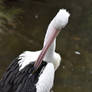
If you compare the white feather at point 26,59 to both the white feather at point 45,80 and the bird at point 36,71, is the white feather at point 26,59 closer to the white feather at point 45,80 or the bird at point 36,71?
the bird at point 36,71

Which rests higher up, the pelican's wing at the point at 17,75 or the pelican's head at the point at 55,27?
the pelican's head at the point at 55,27

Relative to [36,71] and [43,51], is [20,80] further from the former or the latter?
[43,51]

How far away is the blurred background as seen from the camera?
690 cm

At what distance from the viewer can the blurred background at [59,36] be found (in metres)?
6.90

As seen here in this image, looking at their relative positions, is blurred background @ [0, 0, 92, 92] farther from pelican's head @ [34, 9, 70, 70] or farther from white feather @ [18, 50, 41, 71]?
pelican's head @ [34, 9, 70, 70]

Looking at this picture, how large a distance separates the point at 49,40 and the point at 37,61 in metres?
0.39

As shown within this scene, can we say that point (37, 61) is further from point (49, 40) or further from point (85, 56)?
point (85, 56)

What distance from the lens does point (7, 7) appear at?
860cm

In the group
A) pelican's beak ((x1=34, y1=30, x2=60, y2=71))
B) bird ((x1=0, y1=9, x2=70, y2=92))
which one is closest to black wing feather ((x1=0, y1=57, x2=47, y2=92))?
bird ((x1=0, y1=9, x2=70, y2=92))

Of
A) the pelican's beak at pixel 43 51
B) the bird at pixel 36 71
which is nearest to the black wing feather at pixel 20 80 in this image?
the bird at pixel 36 71

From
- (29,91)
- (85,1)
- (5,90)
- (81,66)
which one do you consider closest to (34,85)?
(29,91)

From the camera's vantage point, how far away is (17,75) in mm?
5391

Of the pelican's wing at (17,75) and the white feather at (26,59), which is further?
the white feather at (26,59)

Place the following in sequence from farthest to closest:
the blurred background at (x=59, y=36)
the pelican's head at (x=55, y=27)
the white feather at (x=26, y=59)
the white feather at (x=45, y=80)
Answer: the blurred background at (x=59, y=36)
the white feather at (x=26, y=59)
the white feather at (x=45, y=80)
the pelican's head at (x=55, y=27)
